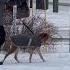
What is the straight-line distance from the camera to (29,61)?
8797 mm

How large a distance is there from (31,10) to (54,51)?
887mm

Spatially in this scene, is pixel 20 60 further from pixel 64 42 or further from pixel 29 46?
pixel 64 42

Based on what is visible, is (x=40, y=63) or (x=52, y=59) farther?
(x=52, y=59)

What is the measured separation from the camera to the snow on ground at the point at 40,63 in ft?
27.4

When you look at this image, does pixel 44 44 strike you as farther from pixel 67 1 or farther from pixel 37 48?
pixel 67 1

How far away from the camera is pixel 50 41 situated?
29.4 feet

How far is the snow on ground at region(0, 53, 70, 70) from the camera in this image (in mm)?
8344

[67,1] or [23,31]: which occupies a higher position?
[67,1]

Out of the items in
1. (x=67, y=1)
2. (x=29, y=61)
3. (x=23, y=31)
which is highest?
(x=67, y=1)

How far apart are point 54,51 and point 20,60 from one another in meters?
0.69

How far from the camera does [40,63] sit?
28.5 ft

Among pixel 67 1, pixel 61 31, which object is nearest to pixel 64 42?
pixel 61 31

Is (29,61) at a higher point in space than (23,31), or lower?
lower

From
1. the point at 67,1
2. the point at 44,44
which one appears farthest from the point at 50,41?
the point at 67,1
